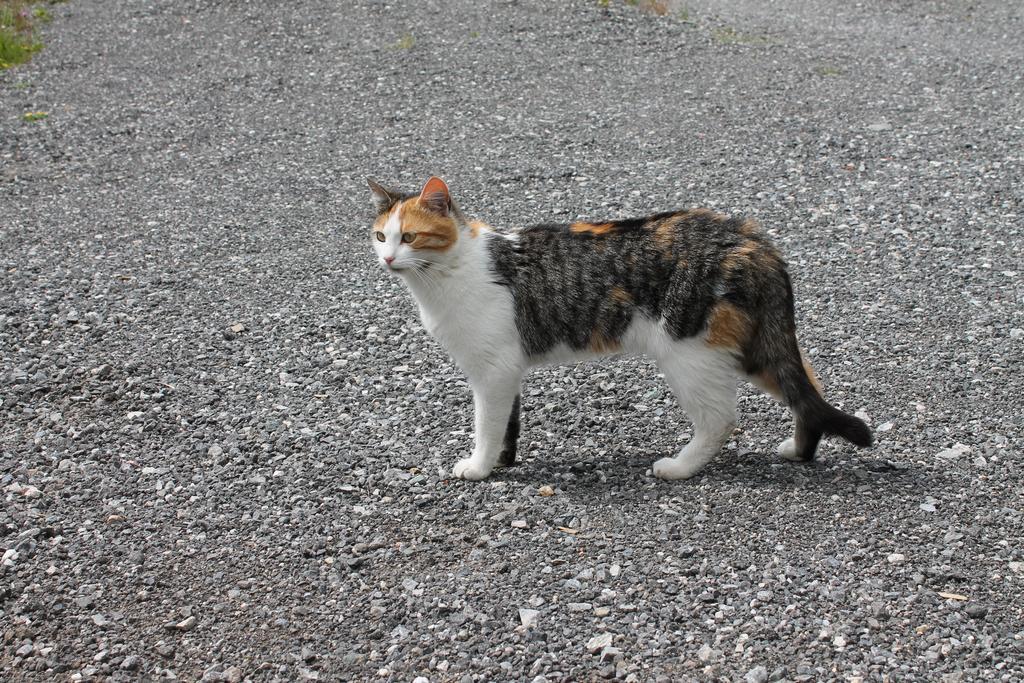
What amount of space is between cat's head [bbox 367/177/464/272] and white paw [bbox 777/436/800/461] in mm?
1737

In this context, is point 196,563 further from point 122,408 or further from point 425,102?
point 425,102

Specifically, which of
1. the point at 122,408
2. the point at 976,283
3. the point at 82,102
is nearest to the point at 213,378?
the point at 122,408

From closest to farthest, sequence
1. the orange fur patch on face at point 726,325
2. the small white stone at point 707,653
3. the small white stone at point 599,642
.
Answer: the small white stone at point 707,653 < the small white stone at point 599,642 < the orange fur patch on face at point 726,325

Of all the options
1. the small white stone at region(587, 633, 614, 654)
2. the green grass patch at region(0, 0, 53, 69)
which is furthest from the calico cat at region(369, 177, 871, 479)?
the green grass patch at region(0, 0, 53, 69)

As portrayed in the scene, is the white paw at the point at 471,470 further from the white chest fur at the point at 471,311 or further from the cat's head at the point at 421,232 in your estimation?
the cat's head at the point at 421,232

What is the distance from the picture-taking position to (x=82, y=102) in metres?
10.6

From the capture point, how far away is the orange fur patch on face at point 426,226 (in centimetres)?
448

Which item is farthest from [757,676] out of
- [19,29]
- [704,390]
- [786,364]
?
[19,29]

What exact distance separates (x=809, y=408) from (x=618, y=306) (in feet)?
2.96

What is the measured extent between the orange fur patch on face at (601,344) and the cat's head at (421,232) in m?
0.73

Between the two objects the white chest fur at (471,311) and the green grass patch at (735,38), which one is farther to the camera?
the green grass patch at (735,38)

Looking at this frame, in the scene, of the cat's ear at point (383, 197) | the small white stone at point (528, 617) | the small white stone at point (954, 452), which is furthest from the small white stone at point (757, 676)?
the cat's ear at point (383, 197)

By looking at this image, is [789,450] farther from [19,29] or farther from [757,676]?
[19,29]

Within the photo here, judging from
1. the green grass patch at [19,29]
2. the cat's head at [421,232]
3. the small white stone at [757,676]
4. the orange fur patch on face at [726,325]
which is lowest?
the small white stone at [757,676]
